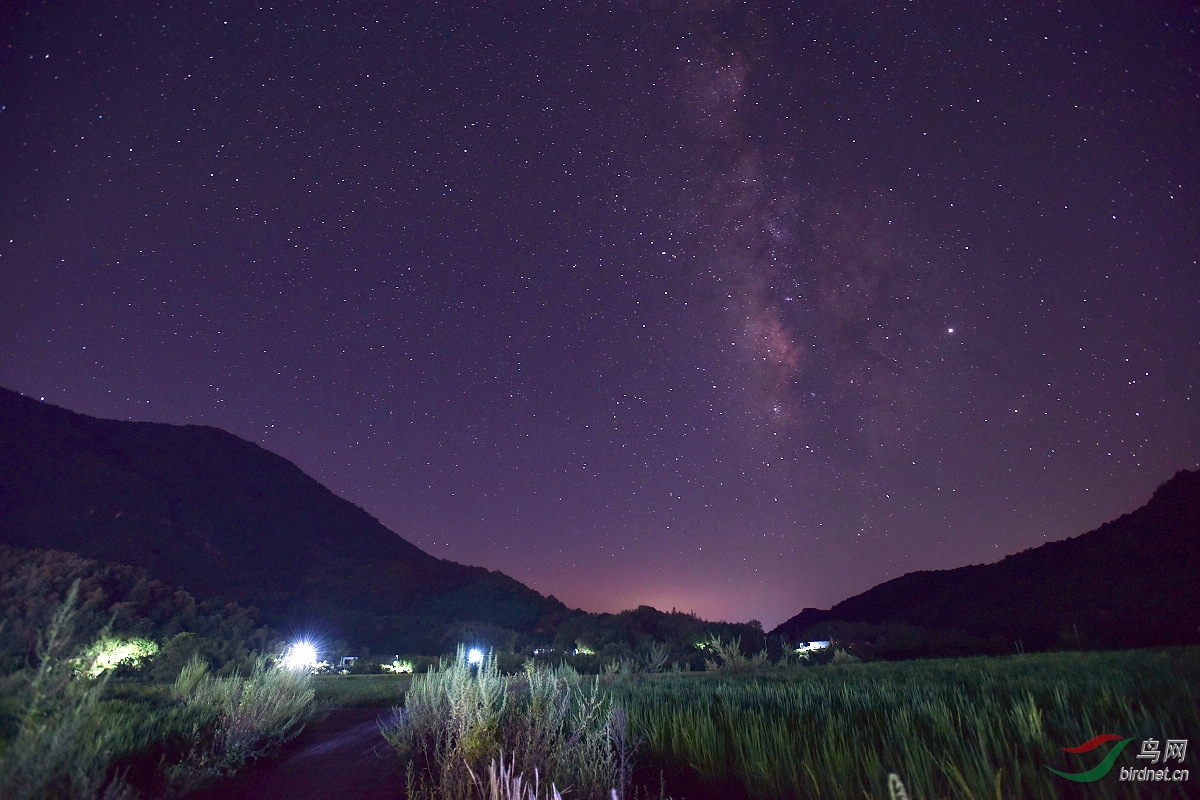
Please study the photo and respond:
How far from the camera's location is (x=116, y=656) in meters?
22.7

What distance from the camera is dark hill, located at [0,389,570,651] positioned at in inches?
3214

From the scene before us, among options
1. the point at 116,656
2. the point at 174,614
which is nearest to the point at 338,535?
the point at 174,614

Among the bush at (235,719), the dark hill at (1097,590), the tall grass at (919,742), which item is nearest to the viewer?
the tall grass at (919,742)

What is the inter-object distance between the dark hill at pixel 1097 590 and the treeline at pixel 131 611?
3617 centimetres

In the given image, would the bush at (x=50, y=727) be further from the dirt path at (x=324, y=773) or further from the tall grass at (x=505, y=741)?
the dirt path at (x=324, y=773)

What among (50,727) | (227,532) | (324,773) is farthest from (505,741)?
(227,532)

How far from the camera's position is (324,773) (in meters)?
6.88

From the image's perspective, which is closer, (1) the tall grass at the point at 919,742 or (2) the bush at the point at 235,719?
(1) the tall grass at the point at 919,742

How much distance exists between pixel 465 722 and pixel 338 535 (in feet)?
501

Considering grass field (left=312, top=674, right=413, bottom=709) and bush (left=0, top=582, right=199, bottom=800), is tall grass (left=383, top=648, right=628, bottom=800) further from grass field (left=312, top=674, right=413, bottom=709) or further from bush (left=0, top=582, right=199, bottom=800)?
grass field (left=312, top=674, right=413, bottom=709)

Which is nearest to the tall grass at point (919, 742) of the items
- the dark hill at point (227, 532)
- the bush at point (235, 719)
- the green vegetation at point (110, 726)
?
the green vegetation at point (110, 726)

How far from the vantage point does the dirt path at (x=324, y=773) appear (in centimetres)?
587

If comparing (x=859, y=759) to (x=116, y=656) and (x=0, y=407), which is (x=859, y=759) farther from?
(x=0, y=407)

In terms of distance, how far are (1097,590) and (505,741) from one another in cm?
6532
